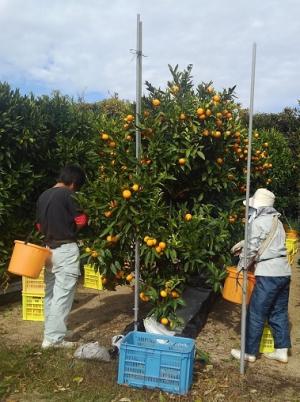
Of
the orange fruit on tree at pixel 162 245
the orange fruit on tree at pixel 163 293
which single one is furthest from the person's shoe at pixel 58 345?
the orange fruit on tree at pixel 162 245

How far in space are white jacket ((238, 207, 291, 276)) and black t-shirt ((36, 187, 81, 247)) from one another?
170cm

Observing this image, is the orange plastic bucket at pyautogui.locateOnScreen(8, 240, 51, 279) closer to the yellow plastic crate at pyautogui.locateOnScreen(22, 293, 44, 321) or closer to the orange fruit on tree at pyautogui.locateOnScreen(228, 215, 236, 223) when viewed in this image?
the yellow plastic crate at pyautogui.locateOnScreen(22, 293, 44, 321)

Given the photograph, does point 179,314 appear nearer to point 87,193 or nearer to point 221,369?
point 221,369

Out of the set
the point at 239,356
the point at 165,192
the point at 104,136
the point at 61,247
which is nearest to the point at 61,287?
the point at 61,247

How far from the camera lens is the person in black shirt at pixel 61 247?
15.3 feet

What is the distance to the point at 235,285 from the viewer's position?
437cm

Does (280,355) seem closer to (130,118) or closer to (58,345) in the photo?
(58,345)

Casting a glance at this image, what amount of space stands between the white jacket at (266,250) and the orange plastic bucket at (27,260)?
6.33ft

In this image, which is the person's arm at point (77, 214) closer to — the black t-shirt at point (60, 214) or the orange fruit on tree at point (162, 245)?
the black t-shirt at point (60, 214)

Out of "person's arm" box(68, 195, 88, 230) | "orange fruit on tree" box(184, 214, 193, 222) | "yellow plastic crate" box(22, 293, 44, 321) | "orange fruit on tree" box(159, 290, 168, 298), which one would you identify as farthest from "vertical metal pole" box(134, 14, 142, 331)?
"yellow plastic crate" box(22, 293, 44, 321)

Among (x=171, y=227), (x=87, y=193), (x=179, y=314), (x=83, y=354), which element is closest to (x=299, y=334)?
(x=179, y=314)

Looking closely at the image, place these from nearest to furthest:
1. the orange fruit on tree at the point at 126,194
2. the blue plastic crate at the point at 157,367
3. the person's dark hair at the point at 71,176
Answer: the blue plastic crate at the point at 157,367 < the orange fruit on tree at the point at 126,194 < the person's dark hair at the point at 71,176

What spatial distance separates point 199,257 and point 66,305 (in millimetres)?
1474

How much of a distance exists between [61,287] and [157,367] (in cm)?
147
